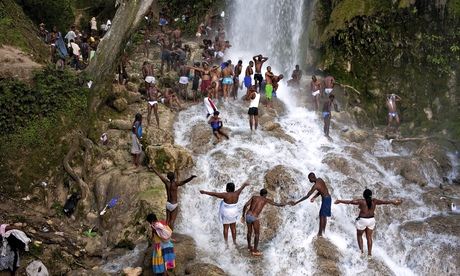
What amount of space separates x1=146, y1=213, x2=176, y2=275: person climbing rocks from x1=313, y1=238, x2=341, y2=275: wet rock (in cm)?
323

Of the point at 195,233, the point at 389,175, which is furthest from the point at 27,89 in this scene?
the point at 389,175

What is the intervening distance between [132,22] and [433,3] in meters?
10.5

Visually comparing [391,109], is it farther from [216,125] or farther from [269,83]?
[216,125]

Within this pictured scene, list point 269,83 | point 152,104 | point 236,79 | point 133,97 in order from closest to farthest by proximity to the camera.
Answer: point 152,104 < point 133,97 < point 269,83 < point 236,79

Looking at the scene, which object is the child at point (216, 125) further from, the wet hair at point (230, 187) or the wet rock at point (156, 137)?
the wet hair at point (230, 187)

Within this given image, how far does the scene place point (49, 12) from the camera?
19.8 metres

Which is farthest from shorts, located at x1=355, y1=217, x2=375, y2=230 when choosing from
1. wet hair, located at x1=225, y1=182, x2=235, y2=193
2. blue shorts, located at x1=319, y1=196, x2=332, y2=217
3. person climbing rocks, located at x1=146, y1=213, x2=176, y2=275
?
person climbing rocks, located at x1=146, y1=213, x2=176, y2=275

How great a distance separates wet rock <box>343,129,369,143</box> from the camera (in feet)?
48.7

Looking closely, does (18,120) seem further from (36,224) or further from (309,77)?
(309,77)

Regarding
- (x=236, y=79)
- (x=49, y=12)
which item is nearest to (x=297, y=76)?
(x=236, y=79)

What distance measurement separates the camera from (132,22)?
50.4ft

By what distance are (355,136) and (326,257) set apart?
5.90 metres

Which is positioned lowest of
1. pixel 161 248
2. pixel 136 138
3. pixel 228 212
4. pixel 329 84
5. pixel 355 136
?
pixel 161 248

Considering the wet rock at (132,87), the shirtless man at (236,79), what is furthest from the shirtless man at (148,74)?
the shirtless man at (236,79)
